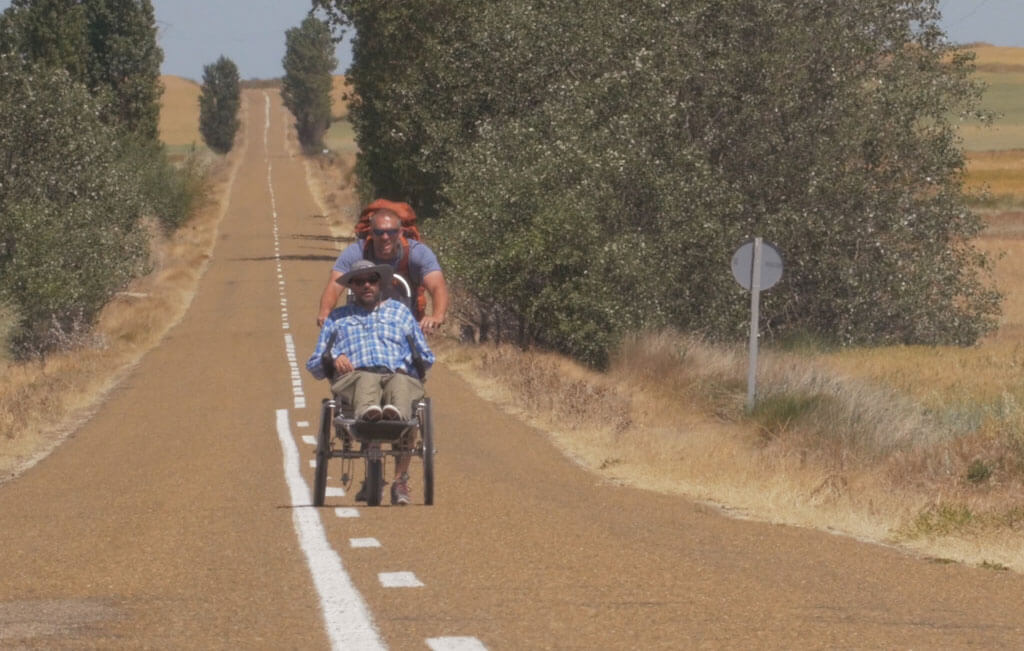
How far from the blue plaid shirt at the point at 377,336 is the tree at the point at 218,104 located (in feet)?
422

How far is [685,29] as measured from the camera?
112 ft

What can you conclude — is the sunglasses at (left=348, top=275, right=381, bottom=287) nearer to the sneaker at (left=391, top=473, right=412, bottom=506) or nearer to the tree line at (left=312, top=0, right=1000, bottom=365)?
the sneaker at (left=391, top=473, right=412, bottom=506)

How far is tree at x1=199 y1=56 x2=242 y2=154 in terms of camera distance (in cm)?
13762

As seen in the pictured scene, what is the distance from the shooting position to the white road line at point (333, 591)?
7062 millimetres

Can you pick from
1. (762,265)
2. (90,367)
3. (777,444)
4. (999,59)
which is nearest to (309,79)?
(999,59)

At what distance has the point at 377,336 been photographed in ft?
37.7

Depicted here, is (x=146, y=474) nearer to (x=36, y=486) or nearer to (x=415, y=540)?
(x=36, y=486)

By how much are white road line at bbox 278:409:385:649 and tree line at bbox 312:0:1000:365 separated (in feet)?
58.3

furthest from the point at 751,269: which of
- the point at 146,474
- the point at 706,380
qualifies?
the point at 146,474

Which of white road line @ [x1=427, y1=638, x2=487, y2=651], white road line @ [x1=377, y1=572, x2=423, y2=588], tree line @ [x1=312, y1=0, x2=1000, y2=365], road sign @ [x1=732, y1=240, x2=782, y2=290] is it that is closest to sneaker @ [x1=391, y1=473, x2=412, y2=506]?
white road line @ [x1=377, y1=572, x2=423, y2=588]

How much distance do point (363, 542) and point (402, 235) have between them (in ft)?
9.17

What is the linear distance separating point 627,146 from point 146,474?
17648mm

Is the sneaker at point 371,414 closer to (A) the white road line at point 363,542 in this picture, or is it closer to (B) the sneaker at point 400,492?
(A) the white road line at point 363,542

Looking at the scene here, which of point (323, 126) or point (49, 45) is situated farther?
point (323, 126)
